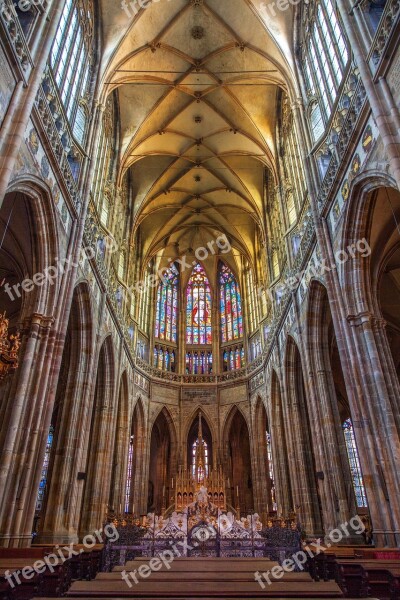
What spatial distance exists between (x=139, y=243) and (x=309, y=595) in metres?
29.0

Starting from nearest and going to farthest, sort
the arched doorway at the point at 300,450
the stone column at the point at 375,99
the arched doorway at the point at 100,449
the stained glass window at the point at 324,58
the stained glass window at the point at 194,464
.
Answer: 1. the stone column at the point at 375,99
2. the stained glass window at the point at 324,58
3. the arched doorway at the point at 300,450
4. the arched doorway at the point at 100,449
5. the stained glass window at the point at 194,464

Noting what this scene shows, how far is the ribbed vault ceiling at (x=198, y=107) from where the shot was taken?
20062 mm

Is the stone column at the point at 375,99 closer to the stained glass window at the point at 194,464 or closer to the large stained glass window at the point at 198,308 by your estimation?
the stained glass window at the point at 194,464

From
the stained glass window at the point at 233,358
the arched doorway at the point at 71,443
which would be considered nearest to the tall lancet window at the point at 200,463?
the stained glass window at the point at 233,358

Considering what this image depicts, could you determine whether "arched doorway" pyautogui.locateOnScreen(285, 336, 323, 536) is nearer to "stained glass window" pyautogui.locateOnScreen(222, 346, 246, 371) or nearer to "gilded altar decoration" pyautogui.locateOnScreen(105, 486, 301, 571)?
"gilded altar decoration" pyautogui.locateOnScreen(105, 486, 301, 571)

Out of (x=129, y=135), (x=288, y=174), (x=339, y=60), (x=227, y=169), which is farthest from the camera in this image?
(x=227, y=169)

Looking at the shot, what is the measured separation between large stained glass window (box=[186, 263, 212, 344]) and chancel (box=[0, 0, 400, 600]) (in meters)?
0.20

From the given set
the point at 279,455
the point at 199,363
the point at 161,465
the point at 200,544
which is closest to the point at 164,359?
the point at 199,363

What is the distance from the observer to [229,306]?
116ft

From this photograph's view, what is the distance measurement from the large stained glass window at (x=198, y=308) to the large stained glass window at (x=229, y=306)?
1.18 metres

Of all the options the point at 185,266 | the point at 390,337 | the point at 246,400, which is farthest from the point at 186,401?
the point at 390,337

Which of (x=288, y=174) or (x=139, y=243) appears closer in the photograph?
(x=288, y=174)

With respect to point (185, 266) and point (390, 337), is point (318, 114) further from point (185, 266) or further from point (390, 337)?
point (185, 266)

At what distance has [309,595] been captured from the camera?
4.67 metres
